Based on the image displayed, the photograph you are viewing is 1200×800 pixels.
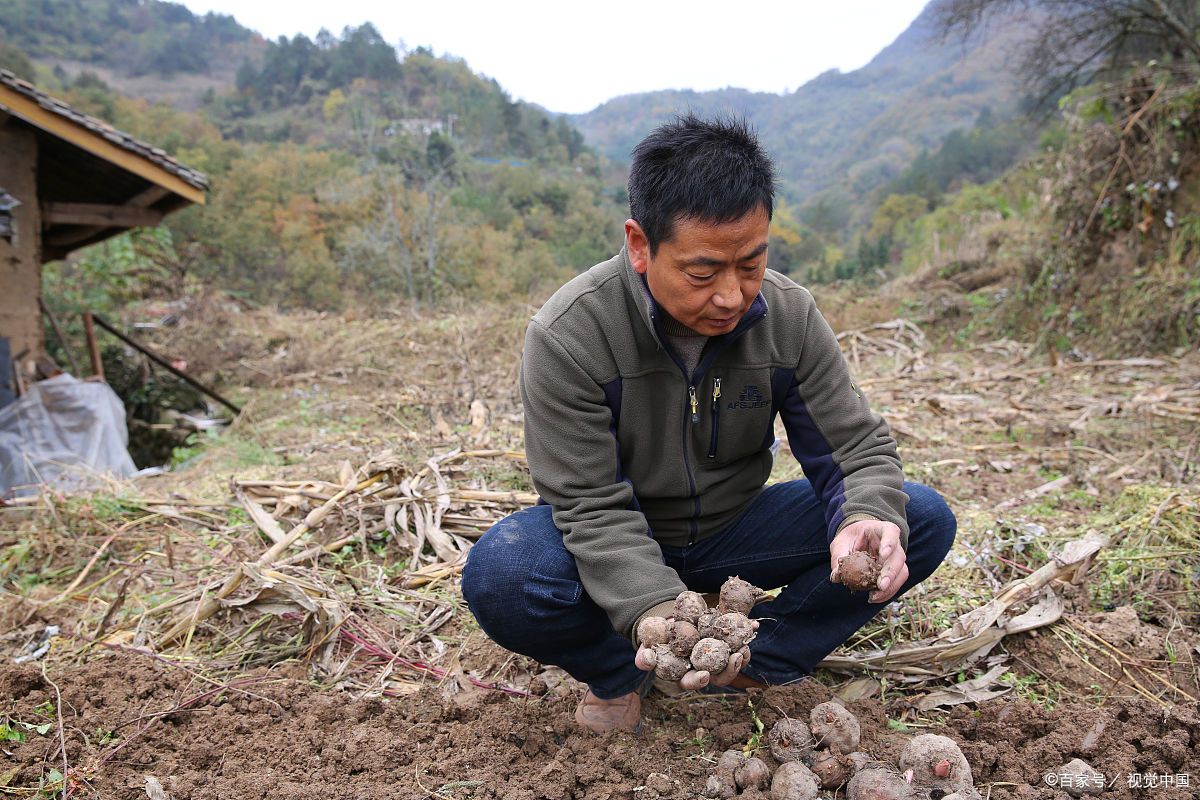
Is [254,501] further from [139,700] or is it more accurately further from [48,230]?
[48,230]

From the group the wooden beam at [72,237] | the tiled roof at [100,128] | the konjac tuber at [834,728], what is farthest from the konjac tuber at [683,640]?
the wooden beam at [72,237]

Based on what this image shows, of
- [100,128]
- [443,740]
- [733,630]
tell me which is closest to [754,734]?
[733,630]

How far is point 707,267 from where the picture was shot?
162 centimetres

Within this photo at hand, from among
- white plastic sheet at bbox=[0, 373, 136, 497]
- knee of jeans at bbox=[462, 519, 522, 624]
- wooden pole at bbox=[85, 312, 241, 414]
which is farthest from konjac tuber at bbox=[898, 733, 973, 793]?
wooden pole at bbox=[85, 312, 241, 414]

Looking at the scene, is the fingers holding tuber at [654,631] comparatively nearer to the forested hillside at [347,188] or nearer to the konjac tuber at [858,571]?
the konjac tuber at [858,571]

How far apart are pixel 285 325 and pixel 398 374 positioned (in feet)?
13.3

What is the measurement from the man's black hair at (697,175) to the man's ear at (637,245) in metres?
0.02

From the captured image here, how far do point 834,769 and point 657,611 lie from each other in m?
0.49

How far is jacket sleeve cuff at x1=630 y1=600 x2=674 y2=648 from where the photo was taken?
1578 millimetres

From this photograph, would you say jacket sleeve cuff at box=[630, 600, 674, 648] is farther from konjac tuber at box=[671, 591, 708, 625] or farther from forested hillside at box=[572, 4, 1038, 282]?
forested hillside at box=[572, 4, 1038, 282]

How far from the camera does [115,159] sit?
6234 millimetres

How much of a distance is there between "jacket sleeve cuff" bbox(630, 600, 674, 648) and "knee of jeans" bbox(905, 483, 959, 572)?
0.66 meters

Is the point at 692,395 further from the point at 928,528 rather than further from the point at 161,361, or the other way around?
the point at 161,361

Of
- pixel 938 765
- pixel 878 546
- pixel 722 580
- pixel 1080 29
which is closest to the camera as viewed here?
pixel 938 765
